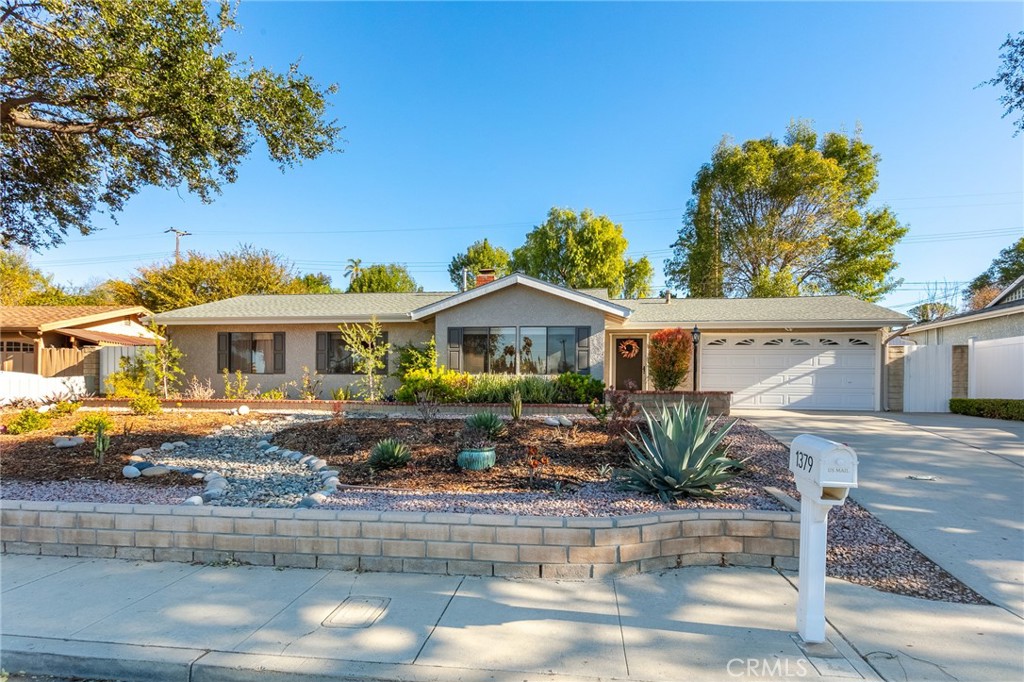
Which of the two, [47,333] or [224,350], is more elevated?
[47,333]

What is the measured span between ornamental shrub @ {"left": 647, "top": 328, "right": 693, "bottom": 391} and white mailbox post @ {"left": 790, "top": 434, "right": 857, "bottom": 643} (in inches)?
425

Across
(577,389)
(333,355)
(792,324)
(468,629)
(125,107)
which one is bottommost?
(468,629)

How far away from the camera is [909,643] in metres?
2.80

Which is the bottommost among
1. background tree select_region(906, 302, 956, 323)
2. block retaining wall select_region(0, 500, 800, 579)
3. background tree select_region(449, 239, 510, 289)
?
block retaining wall select_region(0, 500, 800, 579)

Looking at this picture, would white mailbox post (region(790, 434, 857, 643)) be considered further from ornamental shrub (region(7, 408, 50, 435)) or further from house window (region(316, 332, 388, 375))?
house window (region(316, 332, 388, 375))

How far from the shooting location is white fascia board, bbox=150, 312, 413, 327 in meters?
14.0

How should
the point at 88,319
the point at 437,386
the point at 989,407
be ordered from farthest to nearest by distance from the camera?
the point at 88,319, the point at 989,407, the point at 437,386

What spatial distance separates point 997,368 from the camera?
514 inches

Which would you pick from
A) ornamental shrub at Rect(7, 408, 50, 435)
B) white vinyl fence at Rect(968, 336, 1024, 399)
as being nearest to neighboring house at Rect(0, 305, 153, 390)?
ornamental shrub at Rect(7, 408, 50, 435)

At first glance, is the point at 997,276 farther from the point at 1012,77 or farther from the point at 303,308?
the point at 303,308

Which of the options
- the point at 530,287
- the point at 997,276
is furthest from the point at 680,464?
the point at 997,276

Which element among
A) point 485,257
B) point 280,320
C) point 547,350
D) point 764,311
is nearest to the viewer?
point 547,350

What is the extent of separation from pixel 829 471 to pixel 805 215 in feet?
84.8

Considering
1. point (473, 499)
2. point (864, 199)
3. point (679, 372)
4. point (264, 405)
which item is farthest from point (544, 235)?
point (473, 499)
